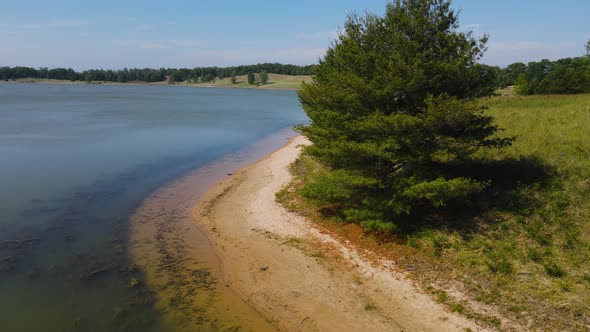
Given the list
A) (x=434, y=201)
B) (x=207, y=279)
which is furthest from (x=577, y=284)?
(x=207, y=279)

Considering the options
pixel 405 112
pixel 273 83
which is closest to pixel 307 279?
pixel 405 112

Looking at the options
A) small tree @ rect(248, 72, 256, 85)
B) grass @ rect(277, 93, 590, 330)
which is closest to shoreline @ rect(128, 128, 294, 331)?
grass @ rect(277, 93, 590, 330)

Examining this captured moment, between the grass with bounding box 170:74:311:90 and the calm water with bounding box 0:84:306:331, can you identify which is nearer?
the calm water with bounding box 0:84:306:331

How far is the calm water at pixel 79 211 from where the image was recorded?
10258 mm

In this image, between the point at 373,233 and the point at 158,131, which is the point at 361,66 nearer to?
the point at 373,233

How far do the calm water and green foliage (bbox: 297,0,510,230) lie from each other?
7.60 meters

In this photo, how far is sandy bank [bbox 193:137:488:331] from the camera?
9773 mm

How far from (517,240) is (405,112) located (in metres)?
5.25

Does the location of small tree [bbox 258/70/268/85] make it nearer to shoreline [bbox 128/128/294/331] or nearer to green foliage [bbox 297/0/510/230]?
shoreline [bbox 128/128/294/331]

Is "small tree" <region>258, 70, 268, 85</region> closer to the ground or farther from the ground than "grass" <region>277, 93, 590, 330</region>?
farther from the ground

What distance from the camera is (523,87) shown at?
55.0 metres

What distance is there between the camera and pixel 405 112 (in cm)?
1297

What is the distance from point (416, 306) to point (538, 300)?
116 inches

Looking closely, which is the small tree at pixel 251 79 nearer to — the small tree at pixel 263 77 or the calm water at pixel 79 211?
the small tree at pixel 263 77
